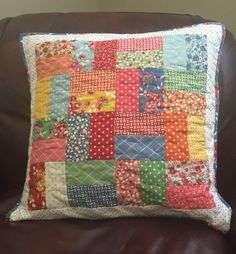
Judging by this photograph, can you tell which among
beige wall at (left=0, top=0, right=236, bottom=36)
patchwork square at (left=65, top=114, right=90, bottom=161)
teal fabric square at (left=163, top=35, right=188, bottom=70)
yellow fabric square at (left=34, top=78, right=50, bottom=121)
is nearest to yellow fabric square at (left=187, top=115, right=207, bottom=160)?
teal fabric square at (left=163, top=35, right=188, bottom=70)

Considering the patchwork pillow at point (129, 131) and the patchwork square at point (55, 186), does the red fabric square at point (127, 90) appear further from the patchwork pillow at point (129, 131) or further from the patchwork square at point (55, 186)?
the patchwork square at point (55, 186)

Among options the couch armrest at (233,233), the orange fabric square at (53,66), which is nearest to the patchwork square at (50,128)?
the orange fabric square at (53,66)

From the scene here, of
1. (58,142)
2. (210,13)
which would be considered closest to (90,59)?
(58,142)

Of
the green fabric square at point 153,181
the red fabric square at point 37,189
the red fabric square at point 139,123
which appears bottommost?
the red fabric square at point 37,189

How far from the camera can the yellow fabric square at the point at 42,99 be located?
1021mm

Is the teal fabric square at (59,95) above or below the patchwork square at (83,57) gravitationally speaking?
below

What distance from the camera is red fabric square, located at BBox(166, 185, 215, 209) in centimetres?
94

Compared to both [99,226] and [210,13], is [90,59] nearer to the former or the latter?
[99,226]

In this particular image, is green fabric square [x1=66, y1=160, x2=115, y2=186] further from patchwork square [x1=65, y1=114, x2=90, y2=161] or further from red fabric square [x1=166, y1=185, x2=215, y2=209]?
red fabric square [x1=166, y1=185, x2=215, y2=209]

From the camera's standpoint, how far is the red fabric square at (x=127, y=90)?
0.98 metres

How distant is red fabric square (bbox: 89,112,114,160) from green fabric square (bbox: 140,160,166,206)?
0.27 feet

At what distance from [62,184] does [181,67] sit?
0.39 meters

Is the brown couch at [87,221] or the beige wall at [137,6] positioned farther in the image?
the beige wall at [137,6]

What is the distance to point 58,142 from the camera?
990 millimetres
